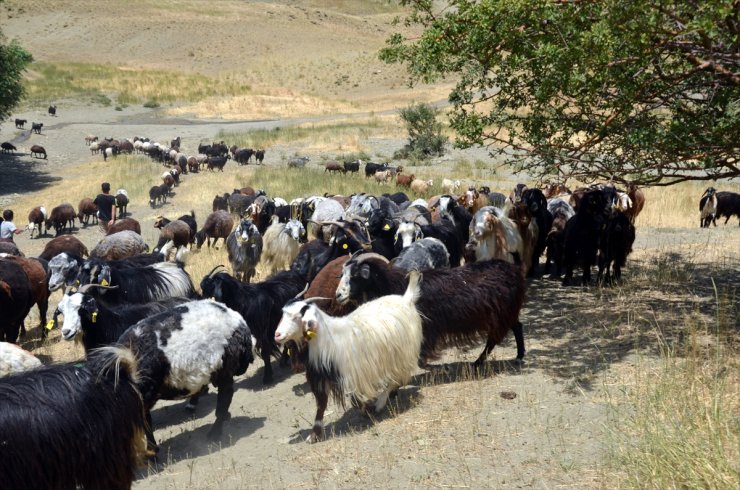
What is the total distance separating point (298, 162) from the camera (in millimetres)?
32625

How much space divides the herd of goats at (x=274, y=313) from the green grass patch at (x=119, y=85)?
48361mm

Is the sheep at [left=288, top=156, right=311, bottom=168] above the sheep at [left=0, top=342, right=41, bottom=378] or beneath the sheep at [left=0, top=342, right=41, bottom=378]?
above

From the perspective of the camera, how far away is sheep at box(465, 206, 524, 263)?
10.8 m

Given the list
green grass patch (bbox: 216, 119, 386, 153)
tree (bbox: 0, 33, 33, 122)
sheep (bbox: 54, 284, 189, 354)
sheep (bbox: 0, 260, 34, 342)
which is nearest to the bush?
green grass patch (bbox: 216, 119, 386, 153)

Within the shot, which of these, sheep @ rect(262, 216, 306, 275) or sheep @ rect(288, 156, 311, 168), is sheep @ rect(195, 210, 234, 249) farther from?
sheep @ rect(288, 156, 311, 168)

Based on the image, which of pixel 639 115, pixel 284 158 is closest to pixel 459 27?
pixel 639 115

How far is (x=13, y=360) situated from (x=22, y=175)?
1221 inches

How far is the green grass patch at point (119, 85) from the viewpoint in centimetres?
5997

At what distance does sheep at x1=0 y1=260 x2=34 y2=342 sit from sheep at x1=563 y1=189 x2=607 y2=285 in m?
8.86

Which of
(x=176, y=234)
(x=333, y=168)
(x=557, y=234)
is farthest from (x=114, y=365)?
(x=333, y=168)

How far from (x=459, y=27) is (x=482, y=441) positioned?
496cm

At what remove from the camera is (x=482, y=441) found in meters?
6.19

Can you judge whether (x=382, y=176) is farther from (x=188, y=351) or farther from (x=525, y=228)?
(x=188, y=351)

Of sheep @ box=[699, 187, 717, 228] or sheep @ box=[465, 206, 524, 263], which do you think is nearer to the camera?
sheep @ box=[465, 206, 524, 263]
